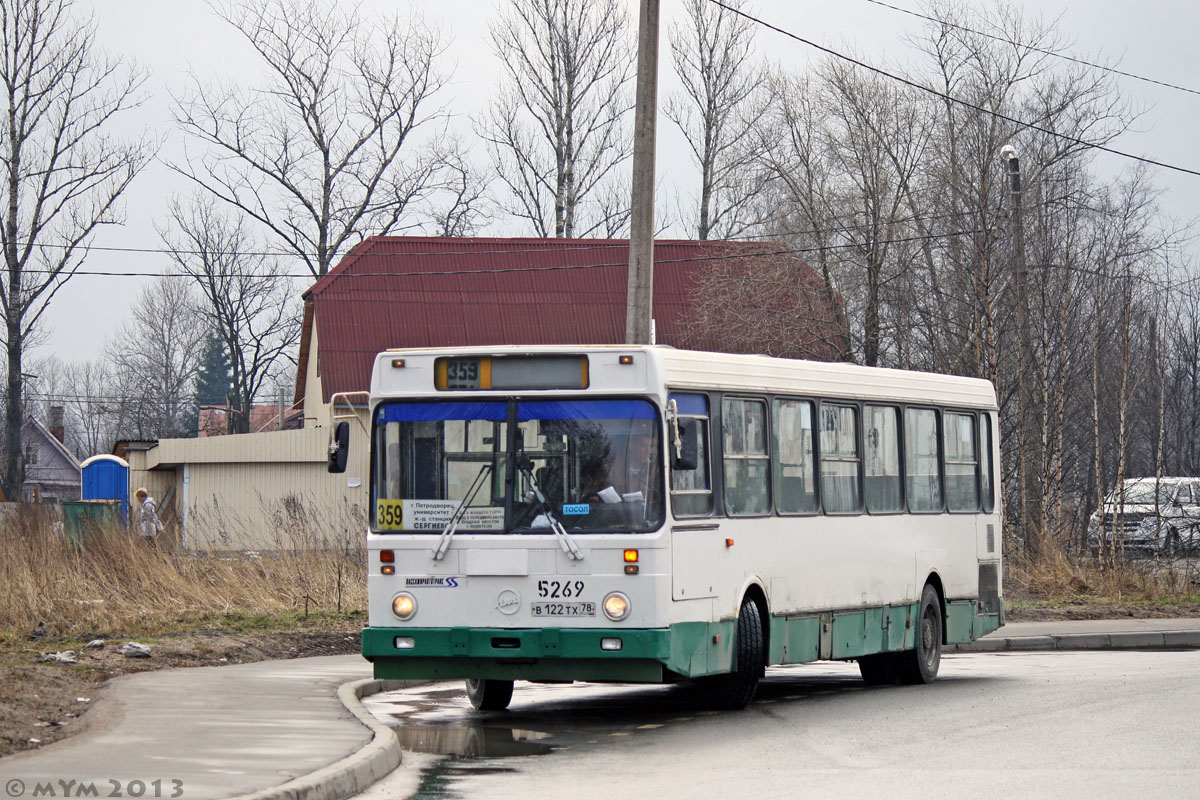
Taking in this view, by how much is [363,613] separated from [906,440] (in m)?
7.47

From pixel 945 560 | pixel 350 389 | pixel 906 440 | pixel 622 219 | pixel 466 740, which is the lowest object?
pixel 466 740

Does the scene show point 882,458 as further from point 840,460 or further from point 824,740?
point 824,740

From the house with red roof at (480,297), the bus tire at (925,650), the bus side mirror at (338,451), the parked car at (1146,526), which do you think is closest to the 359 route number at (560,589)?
the bus side mirror at (338,451)

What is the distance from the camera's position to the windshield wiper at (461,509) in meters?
11.9

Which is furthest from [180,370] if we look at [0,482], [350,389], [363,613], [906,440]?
[906,440]

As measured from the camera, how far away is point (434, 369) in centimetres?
1220

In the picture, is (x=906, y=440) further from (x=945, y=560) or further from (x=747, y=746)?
(x=747, y=746)

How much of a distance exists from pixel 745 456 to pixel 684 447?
4.43ft

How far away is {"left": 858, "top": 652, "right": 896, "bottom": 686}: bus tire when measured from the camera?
Result: 15758mm

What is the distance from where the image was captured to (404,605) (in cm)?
1195

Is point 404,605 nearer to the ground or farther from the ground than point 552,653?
farther from the ground

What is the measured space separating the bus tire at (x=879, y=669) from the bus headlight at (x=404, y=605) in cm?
554

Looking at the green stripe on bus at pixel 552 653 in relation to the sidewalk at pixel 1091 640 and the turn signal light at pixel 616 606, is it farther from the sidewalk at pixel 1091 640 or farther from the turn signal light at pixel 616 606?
the sidewalk at pixel 1091 640

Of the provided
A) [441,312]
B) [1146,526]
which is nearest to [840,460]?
[1146,526]
